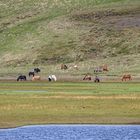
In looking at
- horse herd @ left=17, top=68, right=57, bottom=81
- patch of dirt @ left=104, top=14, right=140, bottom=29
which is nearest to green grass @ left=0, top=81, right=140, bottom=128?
horse herd @ left=17, top=68, right=57, bottom=81

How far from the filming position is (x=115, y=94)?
63.1m

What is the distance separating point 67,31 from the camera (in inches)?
5167

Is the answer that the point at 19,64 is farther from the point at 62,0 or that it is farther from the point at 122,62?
the point at 62,0

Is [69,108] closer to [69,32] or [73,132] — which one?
[73,132]

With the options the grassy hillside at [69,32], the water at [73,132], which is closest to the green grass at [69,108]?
the water at [73,132]

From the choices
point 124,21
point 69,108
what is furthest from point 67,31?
point 69,108

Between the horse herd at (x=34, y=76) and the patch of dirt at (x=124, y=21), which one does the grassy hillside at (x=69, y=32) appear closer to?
the patch of dirt at (x=124, y=21)

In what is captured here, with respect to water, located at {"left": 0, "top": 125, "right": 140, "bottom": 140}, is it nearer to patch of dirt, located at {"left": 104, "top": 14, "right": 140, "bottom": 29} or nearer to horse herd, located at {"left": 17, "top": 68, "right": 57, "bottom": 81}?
horse herd, located at {"left": 17, "top": 68, "right": 57, "bottom": 81}

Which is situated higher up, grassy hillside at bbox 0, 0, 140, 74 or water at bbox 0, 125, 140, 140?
grassy hillside at bbox 0, 0, 140, 74

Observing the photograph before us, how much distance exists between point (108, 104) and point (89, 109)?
133 inches

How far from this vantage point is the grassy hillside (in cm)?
12056

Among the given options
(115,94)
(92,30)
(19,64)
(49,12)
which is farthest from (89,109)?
(49,12)

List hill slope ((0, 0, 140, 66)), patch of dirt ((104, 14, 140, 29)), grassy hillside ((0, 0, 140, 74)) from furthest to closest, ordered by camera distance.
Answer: patch of dirt ((104, 14, 140, 29)) → hill slope ((0, 0, 140, 66)) → grassy hillside ((0, 0, 140, 74))

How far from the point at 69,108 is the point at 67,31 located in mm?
79647
